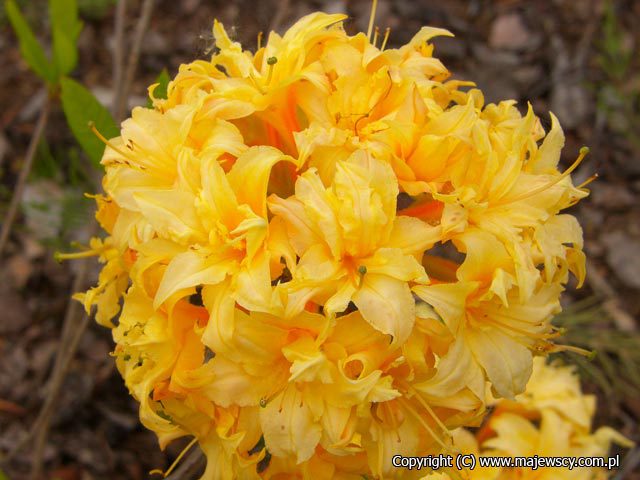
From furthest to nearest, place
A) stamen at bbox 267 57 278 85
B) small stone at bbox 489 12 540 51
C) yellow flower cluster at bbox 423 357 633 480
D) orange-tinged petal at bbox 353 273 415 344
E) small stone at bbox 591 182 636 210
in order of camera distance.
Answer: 1. small stone at bbox 489 12 540 51
2. small stone at bbox 591 182 636 210
3. yellow flower cluster at bbox 423 357 633 480
4. stamen at bbox 267 57 278 85
5. orange-tinged petal at bbox 353 273 415 344

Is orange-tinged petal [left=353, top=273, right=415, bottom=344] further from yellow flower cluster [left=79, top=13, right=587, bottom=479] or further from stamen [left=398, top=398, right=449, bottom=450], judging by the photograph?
stamen [left=398, top=398, right=449, bottom=450]

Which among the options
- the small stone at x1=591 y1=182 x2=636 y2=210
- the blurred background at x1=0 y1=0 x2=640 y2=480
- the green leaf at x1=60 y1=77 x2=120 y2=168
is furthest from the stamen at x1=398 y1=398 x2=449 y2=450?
the small stone at x1=591 y1=182 x2=636 y2=210

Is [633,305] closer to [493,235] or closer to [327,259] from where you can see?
[493,235]

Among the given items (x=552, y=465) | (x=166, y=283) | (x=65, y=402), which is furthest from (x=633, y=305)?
(x=166, y=283)

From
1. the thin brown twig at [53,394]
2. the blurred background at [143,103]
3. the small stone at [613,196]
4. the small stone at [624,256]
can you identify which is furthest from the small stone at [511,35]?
the thin brown twig at [53,394]

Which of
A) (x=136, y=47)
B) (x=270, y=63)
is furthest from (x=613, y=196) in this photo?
(x=270, y=63)

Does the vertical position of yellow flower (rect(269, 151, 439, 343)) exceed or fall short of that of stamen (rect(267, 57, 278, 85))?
it falls short
